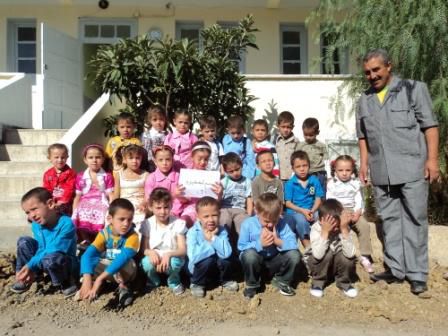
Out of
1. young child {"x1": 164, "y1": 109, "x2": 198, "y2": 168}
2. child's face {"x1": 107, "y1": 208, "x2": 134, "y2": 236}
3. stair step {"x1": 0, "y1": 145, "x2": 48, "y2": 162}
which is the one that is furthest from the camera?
stair step {"x1": 0, "y1": 145, "x2": 48, "y2": 162}

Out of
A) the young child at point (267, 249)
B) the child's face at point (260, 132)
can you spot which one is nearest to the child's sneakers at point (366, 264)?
the young child at point (267, 249)

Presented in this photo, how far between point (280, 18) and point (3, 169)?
23.2 ft

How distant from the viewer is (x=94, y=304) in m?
4.19

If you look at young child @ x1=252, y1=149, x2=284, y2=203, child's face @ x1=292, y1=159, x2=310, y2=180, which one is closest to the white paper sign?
young child @ x1=252, y1=149, x2=284, y2=203

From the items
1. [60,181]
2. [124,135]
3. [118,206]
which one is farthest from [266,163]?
[60,181]

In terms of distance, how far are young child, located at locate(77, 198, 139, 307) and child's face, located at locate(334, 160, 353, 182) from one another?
228 centimetres

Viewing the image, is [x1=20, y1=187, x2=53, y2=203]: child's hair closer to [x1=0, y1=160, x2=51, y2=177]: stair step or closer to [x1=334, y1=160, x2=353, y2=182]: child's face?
[x1=334, y1=160, x2=353, y2=182]: child's face

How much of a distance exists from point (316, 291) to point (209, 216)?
1.18 meters

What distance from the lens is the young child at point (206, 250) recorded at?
4.36 metres

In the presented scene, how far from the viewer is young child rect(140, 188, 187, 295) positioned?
4.33 m

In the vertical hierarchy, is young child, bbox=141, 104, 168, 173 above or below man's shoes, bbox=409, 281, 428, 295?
above

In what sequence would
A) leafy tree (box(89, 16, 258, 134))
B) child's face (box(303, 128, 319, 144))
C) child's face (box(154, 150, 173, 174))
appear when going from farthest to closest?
1. leafy tree (box(89, 16, 258, 134))
2. child's face (box(303, 128, 319, 144))
3. child's face (box(154, 150, 173, 174))

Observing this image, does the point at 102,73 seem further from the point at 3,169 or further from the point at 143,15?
the point at 143,15

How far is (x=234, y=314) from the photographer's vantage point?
4.14 m
